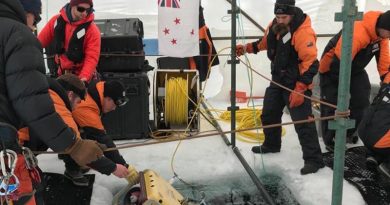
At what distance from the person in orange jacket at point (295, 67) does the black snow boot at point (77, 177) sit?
194cm

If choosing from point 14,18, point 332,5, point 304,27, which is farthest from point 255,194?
point 332,5

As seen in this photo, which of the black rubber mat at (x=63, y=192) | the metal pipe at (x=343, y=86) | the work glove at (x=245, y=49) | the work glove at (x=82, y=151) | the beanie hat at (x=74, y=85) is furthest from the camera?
the work glove at (x=245, y=49)

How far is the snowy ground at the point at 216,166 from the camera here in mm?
3387

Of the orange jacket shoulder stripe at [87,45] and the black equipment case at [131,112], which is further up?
the orange jacket shoulder stripe at [87,45]

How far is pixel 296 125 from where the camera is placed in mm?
3961

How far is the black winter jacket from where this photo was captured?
1712 mm

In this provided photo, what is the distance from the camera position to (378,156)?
3801 mm

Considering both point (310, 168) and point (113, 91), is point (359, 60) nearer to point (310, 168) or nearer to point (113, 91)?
point (310, 168)

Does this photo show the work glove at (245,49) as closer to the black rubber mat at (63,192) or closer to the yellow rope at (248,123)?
the yellow rope at (248,123)

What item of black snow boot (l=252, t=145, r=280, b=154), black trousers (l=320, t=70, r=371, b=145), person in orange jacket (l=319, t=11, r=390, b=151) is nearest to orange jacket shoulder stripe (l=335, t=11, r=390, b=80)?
person in orange jacket (l=319, t=11, r=390, b=151)

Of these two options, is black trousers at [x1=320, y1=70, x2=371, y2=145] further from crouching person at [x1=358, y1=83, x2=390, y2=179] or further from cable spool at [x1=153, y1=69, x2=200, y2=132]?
cable spool at [x1=153, y1=69, x2=200, y2=132]

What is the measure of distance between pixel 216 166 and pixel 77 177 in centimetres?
135

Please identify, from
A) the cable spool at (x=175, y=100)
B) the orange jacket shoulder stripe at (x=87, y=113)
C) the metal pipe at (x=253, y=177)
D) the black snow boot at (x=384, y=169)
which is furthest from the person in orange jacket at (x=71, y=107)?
the black snow boot at (x=384, y=169)

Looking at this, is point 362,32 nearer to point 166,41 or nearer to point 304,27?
point 304,27
